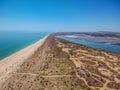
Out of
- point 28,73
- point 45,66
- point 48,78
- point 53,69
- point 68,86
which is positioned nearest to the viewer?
point 68,86

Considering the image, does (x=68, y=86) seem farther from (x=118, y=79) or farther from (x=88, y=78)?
(x=118, y=79)

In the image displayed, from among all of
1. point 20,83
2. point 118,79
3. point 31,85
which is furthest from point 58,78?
point 118,79

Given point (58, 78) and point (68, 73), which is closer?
point (58, 78)

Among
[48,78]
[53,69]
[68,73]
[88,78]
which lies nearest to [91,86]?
[88,78]

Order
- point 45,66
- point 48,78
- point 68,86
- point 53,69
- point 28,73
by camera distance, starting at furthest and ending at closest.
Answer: point 45,66
point 53,69
point 28,73
point 48,78
point 68,86

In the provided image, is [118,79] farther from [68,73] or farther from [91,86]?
[68,73]

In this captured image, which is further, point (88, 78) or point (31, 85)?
point (88, 78)

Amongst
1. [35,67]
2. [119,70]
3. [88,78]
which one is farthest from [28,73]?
Answer: [119,70]

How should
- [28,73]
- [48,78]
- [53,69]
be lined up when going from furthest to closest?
[53,69]
[28,73]
[48,78]
